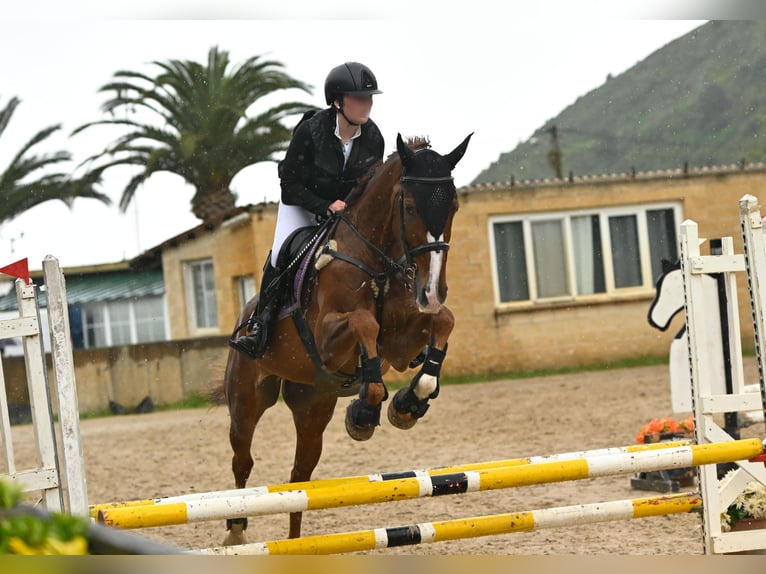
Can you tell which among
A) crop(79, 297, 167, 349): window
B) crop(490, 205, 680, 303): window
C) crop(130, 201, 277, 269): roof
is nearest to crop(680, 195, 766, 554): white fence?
crop(490, 205, 680, 303): window

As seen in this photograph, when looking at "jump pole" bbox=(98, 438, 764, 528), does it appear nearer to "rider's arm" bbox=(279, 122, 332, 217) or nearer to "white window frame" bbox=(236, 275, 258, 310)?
"rider's arm" bbox=(279, 122, 332, 217)

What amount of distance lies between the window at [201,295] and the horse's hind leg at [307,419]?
6465 millimetres

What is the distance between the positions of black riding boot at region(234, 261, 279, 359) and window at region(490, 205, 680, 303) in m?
4.97

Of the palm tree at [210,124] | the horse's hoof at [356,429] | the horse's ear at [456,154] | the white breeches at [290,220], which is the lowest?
the horse's hoof at [356,429]

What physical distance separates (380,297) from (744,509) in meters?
1.58

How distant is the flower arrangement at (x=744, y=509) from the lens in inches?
144

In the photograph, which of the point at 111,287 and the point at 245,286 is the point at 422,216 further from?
the point at 111,287

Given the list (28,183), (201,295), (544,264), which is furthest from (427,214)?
(28,183)

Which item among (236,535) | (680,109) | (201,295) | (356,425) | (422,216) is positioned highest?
(680,109)

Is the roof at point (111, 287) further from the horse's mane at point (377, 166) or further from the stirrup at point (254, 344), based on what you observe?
the horse's mane at point (377, 166)

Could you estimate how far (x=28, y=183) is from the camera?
49.2 ft

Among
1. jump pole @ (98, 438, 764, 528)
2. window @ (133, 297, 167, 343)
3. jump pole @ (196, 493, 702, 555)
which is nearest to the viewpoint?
jump pole @ (98, 438, 764, 528)

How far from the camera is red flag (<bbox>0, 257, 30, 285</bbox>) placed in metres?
3.26

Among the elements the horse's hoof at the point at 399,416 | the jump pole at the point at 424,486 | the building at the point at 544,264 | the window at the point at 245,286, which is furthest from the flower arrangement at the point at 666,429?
the window at the point at 245,286
